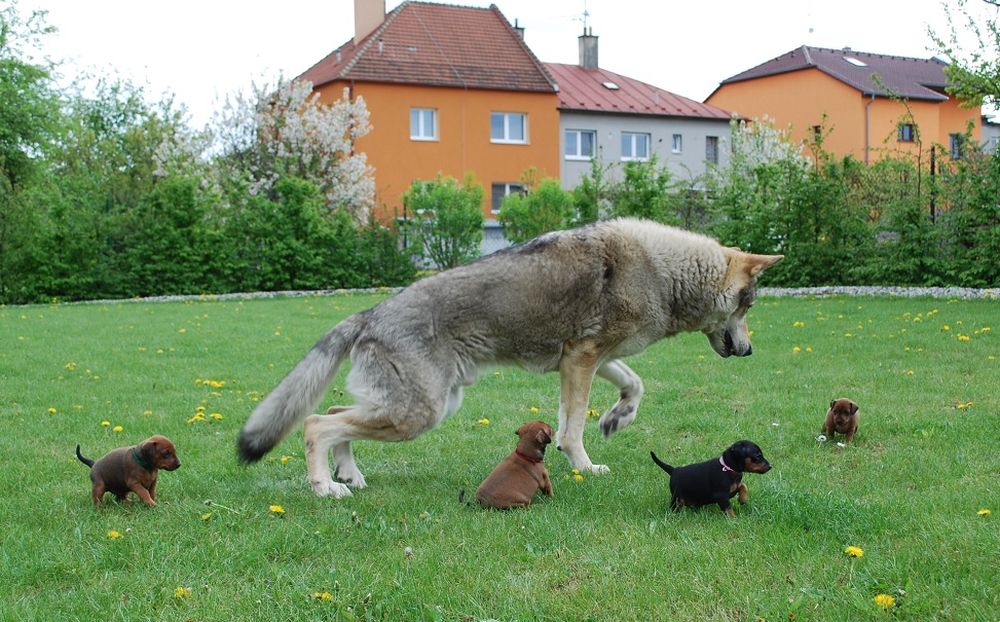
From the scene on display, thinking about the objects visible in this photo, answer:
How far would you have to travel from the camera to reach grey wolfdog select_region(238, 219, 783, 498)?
5.75m

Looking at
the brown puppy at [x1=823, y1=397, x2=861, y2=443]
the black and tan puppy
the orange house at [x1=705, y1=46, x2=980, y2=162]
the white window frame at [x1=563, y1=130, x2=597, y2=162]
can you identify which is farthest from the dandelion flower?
the orange house at [x1=705, y1=46, x2=980, y2=162]

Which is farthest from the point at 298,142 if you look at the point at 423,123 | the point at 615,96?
the point at 615,96

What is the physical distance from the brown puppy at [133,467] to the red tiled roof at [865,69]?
4694 cm

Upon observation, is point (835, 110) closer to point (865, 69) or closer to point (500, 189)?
point (865, 69)

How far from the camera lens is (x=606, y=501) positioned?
17.5 feet

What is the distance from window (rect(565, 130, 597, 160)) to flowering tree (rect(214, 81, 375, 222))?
11.1m

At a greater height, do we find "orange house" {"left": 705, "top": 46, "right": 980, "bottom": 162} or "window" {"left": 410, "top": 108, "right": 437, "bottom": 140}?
"orange house" {"left": 705, "top": 46, "right": 980, "bottom": 162}

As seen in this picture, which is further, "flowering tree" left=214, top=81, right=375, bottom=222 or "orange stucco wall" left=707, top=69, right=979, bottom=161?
"orange stucco wall" left=707, top=69, right=979, bottom=161

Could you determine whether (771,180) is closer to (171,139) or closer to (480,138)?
(480,138)

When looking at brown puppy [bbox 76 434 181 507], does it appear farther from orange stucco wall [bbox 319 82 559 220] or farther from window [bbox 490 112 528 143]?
window [bbox 490 112 528 143]

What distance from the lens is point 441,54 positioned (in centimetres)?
4222

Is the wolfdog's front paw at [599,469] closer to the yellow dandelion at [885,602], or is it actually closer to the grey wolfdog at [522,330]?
the grey wolfdog at [522,330]

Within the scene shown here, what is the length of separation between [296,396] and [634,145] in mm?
42636

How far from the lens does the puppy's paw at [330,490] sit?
5625mm
